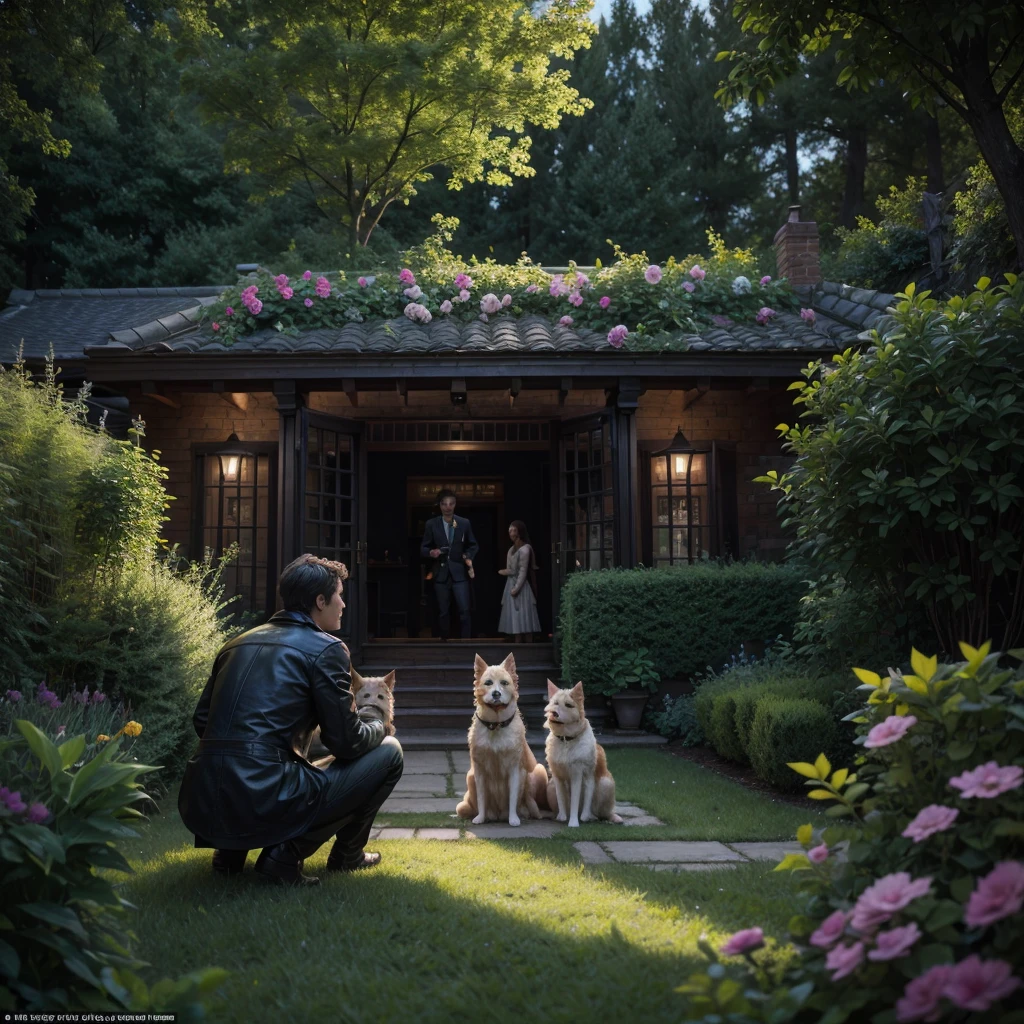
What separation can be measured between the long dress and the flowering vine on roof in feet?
9.43

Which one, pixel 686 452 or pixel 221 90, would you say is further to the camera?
pixel 221 90

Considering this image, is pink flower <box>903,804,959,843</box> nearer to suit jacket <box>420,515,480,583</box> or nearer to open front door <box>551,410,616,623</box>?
open front door <box>551,410,616,623</box>

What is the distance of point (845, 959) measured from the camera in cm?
210

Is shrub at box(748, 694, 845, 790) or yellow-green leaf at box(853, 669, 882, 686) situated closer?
yellow-green leaf at box(853, 669, 882, 686)

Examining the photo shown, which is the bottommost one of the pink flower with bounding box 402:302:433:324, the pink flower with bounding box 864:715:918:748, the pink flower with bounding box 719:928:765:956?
the pink flower with bounding box 719:928:765:956

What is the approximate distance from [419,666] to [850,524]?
592 centimetres

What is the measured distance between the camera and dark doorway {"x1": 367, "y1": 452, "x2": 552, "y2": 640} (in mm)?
16625

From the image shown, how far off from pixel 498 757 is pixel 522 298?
786cm

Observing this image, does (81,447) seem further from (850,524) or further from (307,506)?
(850,524)

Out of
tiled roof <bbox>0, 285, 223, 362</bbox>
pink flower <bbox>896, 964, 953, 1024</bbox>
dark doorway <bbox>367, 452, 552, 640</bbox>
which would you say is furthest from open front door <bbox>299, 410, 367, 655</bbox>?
pink flower <bbox>896, 964, 953, 1024</bbox>

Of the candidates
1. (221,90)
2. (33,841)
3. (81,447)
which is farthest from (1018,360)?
(221,90)

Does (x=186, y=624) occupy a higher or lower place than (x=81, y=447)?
lower

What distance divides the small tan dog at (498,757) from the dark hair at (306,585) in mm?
1648

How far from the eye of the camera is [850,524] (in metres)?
6.27
